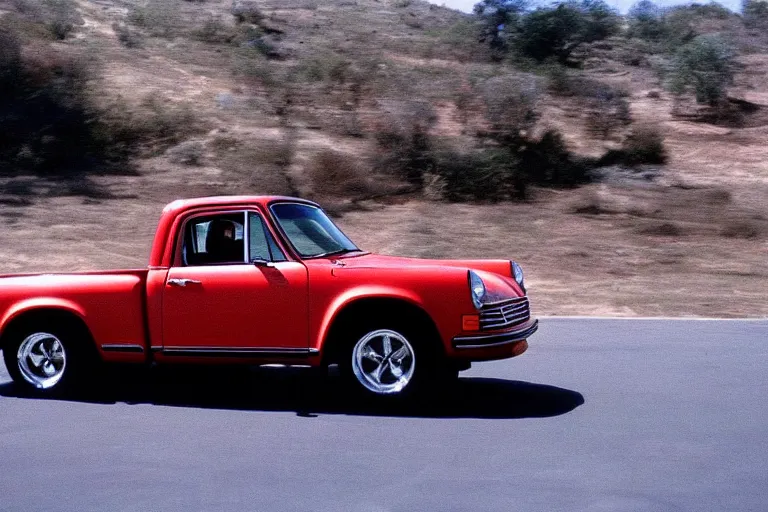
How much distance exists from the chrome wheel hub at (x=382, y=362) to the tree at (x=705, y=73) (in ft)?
83.5

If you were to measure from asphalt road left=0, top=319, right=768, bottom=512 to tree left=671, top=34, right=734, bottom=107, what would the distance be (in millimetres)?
22533

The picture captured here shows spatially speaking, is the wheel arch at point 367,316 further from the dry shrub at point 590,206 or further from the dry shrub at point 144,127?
the dry shrub at point 144,127

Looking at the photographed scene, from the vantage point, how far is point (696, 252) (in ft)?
61.8

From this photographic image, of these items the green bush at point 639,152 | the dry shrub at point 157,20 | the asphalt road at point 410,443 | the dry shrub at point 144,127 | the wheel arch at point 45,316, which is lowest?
the asphalt road at point 410,443

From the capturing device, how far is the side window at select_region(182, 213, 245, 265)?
8.47m

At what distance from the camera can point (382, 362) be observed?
8.02 meters

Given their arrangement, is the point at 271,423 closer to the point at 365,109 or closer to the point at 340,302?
the point at 340,302

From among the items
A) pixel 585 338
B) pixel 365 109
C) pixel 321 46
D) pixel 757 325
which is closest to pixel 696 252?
pixel 757 325

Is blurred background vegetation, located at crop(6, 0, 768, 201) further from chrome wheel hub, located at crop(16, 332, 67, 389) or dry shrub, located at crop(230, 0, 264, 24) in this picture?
chrome wheel hub, located at crop(16, 332, 67, 389)

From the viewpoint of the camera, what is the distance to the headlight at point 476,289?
7.70 m

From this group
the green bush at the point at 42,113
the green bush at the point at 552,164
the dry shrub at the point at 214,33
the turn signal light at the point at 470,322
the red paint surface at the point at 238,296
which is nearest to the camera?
the turn signal light at the point at 470,322

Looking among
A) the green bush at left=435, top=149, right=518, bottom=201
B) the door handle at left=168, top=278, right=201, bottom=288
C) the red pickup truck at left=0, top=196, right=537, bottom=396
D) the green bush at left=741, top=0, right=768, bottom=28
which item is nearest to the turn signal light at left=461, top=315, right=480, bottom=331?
the red pickup truck at left=0, top=196, right=537, bottom=396

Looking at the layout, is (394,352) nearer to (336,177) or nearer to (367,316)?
(367,316)

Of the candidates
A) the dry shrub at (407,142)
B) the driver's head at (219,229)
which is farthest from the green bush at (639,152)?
the driver's head at (219,229)
